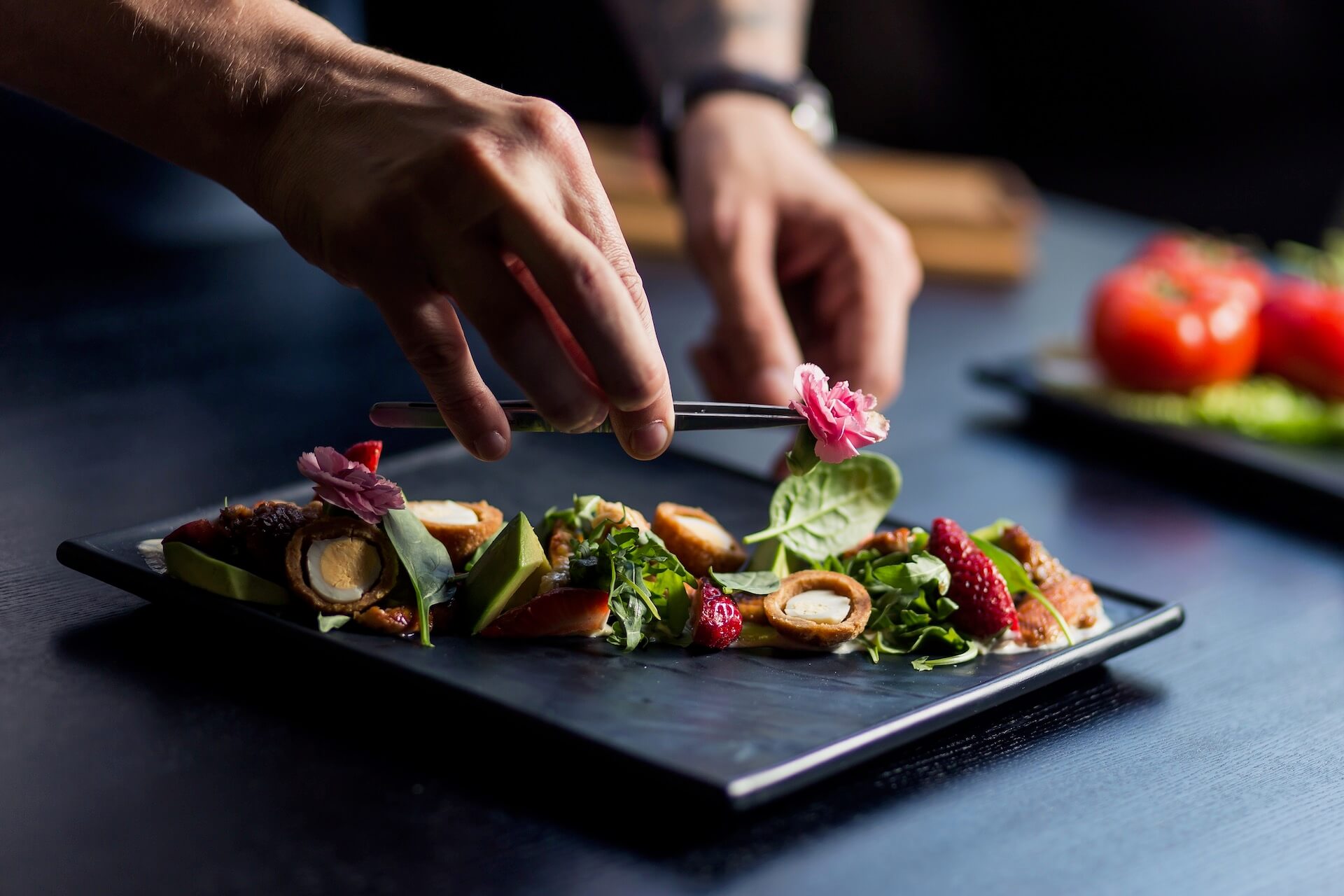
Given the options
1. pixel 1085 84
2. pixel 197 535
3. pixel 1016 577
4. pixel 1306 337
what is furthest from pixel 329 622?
pixel 1085 84

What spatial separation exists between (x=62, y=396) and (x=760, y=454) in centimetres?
96

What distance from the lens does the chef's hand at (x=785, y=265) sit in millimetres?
1772

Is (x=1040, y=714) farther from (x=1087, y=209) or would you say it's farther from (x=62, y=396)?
(x=1087, y=209)

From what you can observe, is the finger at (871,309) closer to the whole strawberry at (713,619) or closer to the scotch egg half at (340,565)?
the whole strawberry at (713,619)

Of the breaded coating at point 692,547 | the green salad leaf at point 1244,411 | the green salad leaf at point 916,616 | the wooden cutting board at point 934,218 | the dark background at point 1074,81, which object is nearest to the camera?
the green salad leaf at point 916,616

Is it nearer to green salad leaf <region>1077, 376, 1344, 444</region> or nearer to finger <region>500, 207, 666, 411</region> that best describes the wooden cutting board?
green salad leaf <region>1077, 376, 1344, 444</region>

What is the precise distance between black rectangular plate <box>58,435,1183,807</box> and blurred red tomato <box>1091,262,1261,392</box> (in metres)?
1.06

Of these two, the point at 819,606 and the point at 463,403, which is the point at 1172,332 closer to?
the point at 819,606

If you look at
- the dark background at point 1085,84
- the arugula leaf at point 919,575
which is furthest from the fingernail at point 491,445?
the dark background at point 1085,84

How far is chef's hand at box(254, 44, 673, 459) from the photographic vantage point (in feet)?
3.08

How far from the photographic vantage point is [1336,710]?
4.13ft

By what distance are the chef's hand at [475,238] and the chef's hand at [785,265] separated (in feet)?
2.35

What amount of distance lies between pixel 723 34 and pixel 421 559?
5.21 ft

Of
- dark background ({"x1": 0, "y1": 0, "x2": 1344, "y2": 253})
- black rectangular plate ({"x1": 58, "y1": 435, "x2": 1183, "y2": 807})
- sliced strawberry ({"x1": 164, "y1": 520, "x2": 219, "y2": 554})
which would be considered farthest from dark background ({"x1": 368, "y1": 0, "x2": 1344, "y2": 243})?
black rectangular plate ({"x1": 58, "y1": 435, "x2": 1183, "y2": 807})
